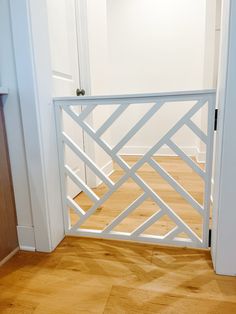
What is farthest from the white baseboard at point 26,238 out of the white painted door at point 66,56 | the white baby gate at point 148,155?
the white painted door at point 66,56

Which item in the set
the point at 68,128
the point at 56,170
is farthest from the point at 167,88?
the point at 56,170

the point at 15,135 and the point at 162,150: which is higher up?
the point at 15,135

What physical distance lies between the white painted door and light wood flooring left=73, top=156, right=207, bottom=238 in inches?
11.0

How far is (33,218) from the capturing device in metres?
1.18

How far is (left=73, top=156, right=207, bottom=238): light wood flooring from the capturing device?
1.40 meters

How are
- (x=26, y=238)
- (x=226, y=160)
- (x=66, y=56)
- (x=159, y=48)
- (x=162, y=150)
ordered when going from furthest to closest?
(x=162, y=150) < (x=159, y=48) < (x=66, y=56) < (x=26, y=238) < (x=226, y=160)

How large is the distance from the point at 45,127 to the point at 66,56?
76cm

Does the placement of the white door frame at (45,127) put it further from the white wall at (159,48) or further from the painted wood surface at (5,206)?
the white wall at (159,48)

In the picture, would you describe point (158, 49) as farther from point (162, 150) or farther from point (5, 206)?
point (5, 206)

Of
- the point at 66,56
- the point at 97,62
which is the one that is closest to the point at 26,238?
the point at 66,56

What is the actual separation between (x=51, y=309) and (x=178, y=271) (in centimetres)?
53

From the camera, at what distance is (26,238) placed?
1.21m

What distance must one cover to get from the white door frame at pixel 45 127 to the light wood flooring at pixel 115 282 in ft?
0.32

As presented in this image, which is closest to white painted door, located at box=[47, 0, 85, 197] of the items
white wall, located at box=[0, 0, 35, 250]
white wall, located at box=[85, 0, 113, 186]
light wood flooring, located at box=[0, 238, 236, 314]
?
white wall, located at box=[85, 0, 113, 186]
